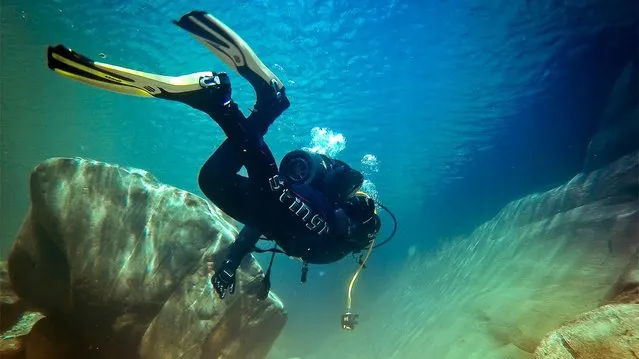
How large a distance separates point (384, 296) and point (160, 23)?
24613 millimetres

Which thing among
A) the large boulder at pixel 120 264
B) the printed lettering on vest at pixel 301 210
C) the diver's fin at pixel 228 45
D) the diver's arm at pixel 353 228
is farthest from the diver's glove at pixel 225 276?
the diver's fin at pixel 228 45

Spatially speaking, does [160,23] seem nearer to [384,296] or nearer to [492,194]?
[384,296]

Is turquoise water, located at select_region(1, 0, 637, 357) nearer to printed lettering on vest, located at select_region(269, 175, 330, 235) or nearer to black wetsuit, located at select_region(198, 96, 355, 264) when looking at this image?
black wetsuit, located at select_region(198, 96, 355, 264)

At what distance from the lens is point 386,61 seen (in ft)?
48.2

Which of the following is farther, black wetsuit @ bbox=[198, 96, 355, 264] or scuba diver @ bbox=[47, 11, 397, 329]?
black wetsuit @ bbox=[198, 96, 355, 264]

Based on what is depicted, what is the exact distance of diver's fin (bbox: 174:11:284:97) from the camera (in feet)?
10.6

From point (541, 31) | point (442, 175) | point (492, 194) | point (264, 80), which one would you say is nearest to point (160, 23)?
point (264, 80)

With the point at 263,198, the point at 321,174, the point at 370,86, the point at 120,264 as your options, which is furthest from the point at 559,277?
the point at 370,86

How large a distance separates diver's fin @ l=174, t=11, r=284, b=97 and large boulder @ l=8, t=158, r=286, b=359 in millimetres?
2725

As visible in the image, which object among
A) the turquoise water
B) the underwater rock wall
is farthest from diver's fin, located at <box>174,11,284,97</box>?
the turquoise water

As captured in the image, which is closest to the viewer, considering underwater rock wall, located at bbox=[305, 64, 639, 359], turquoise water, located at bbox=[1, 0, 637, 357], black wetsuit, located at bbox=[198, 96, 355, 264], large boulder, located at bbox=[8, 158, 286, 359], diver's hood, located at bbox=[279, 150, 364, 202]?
underwater rock wall, located at bbox=[305, 64, 639, 359]

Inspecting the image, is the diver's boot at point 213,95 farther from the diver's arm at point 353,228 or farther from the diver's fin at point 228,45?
the diver's arm at point 353,228

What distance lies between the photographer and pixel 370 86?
16.4 m

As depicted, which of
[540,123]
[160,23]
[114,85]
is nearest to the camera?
[114,85]
